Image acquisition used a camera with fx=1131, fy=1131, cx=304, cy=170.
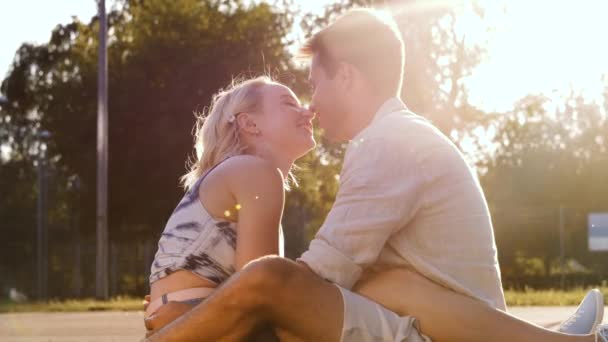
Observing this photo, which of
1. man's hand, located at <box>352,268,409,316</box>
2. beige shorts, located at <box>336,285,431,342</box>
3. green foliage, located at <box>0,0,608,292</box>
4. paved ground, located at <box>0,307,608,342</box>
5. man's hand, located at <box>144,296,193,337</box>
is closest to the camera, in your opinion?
beige shorts, located at <box>336,285,431,342</box>

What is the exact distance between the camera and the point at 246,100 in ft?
17.3

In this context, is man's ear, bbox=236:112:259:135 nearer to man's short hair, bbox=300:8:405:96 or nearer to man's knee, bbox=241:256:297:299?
man's short hair, bbox=300:8:405:96

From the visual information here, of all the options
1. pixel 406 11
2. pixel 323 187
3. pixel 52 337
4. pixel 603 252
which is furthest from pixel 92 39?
pixel 52 337

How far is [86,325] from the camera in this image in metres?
13.2

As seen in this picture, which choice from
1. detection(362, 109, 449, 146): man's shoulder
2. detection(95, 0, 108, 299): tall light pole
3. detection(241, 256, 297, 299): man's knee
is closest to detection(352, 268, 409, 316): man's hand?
detection(241, 256, 297, 299): man's knee

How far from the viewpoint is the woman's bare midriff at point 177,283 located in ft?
15.6

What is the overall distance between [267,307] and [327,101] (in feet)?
3.56

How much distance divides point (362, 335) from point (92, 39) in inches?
1218

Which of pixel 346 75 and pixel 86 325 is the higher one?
A: pixel 346 75

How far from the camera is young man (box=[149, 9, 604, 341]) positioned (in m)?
4.09

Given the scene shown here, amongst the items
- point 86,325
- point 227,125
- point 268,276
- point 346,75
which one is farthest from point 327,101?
point 86,325

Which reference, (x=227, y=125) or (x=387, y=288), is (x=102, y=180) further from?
(x=387, y=288)

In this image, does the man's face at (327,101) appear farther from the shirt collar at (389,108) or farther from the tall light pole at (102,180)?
the tall light pole at (102,180)

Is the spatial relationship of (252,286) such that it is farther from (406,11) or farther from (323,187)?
(323,187)
